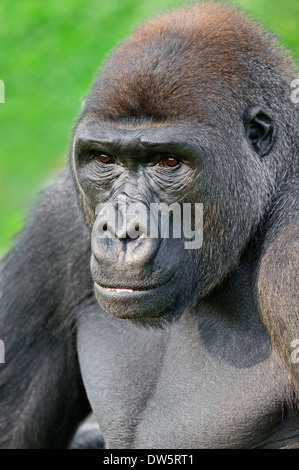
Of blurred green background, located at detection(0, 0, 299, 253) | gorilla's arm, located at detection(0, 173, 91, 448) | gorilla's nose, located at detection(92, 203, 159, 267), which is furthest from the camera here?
blurred green background, located at detection(0, 0, 299, 253)

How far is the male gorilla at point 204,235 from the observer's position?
13.2ft

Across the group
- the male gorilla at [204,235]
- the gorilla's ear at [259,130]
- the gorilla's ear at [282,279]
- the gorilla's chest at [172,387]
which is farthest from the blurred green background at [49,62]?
the gorilla's ear at [282,279]

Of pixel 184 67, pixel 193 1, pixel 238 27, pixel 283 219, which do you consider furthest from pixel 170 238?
pixel 193 1

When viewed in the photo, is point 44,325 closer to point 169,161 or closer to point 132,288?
point 132,288

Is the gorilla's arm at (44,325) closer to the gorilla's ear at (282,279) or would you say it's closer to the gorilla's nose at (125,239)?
the gorilla's nose at (125,239)

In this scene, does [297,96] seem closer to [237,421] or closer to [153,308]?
[153,308]

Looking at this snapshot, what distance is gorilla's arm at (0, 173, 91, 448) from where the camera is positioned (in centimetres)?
505

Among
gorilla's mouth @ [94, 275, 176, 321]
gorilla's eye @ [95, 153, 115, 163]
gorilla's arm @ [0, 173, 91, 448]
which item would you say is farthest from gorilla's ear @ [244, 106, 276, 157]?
gorilla's arm @ [0, 173, 91, 448]

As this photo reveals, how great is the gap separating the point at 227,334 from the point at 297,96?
1.18 meters

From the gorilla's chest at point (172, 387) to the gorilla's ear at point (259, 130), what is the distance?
2.94ft

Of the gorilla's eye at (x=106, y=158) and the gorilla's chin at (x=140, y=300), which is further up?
the gorilla's eye at (x=106, y=158)

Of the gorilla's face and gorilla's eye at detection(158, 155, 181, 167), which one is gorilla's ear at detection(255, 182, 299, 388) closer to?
the gorilla's face

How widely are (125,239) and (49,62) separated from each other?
7045 mm

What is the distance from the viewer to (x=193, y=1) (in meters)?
4.97
